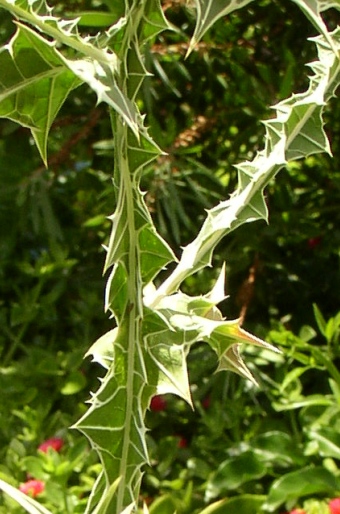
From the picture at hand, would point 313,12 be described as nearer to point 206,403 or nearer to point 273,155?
point 273,155

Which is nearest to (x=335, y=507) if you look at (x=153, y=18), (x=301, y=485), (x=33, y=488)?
(x=301, y=485)

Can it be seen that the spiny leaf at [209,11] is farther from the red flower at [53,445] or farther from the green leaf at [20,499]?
the red flower at [53,445]

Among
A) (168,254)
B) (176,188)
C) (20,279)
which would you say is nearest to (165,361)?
(168,254)

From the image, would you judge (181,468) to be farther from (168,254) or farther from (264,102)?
(168,254)

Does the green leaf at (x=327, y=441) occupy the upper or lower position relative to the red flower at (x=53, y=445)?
lower

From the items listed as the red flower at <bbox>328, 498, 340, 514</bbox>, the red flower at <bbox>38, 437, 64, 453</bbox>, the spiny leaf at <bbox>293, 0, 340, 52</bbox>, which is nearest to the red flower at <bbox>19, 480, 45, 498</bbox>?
the red flower at <bbox>38, 437, 64, 453</bbox>

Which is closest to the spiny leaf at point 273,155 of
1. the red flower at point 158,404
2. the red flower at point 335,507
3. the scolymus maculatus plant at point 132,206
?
the scolymus maculatus plant at point 132,206

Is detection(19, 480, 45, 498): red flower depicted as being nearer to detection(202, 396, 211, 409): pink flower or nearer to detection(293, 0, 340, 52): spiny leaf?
detection(202, 396, 211, 409): pink flower
